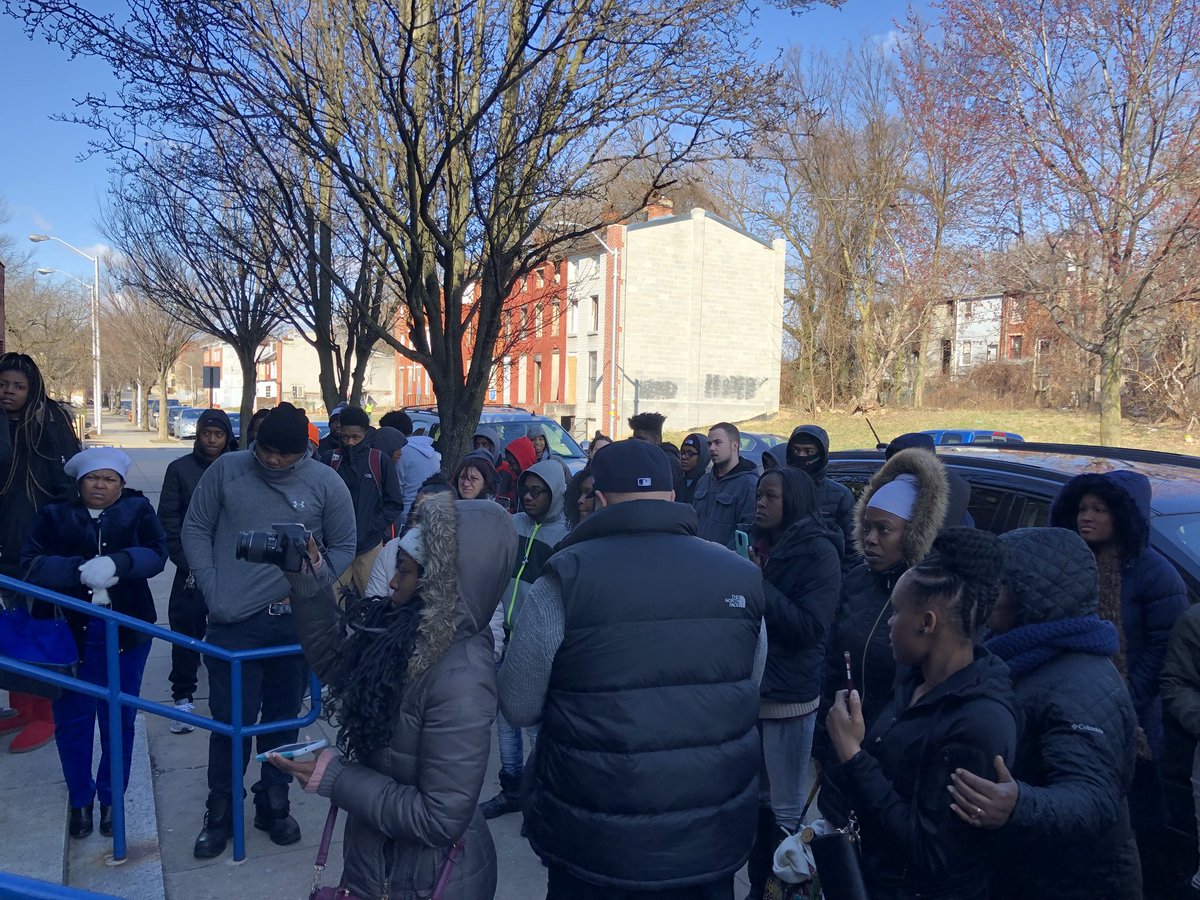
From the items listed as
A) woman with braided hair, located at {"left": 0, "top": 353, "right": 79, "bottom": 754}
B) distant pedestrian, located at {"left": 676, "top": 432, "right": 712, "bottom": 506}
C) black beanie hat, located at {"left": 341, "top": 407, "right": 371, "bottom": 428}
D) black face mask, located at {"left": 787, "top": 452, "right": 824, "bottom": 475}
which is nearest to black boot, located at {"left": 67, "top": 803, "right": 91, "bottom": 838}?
woman with braided hair, located at {"left": 0, "top": 353, "right": 79, "bottom": 754}

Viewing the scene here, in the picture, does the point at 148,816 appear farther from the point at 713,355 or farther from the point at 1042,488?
the point at 713,355

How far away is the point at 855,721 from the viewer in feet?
7.47

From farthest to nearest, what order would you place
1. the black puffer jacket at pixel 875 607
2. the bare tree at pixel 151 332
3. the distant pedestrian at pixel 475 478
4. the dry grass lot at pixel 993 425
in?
the bare tree at pixel 151 332 < the dry grass lot at pixel 993 425 < the distant pedestrian at pixel 475 478 < the black puffer jacket at pixel 875 607

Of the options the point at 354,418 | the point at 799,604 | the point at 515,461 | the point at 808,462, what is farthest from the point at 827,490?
the point at 354,418

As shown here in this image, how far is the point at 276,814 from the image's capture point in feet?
14.3

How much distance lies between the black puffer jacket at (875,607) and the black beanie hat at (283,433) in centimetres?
252

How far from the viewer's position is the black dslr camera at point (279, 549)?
2.85 meters

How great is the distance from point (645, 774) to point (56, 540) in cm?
338

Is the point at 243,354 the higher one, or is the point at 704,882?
the point at 243,354

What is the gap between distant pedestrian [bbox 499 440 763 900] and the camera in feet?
7.84

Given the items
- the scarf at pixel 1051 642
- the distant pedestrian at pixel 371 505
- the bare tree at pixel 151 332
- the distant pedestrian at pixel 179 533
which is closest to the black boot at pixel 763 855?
the scarf at pixel 1051 642

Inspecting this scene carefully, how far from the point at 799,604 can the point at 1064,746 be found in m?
1.45

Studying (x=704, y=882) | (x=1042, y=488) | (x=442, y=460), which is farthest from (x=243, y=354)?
(x=704, y=882)

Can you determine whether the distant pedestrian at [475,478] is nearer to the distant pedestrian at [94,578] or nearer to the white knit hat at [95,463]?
the distant pedestrian at [94,578]
